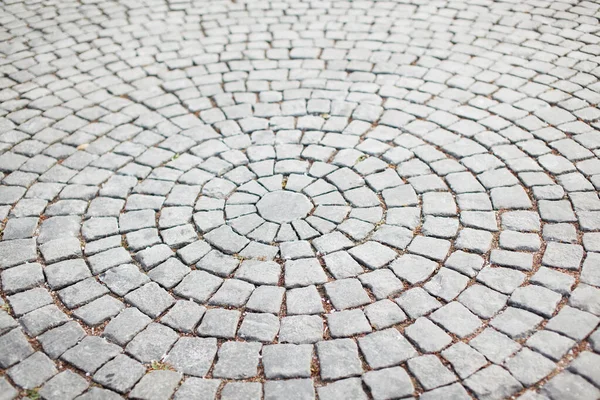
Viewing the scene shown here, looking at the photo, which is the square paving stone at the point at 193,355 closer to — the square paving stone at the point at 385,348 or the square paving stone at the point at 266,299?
the square paving stone at the point at 266,299

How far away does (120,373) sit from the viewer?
3.25 meters

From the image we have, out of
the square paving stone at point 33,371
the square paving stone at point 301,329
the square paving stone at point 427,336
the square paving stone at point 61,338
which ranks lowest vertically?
the square paving stone at point 33,371

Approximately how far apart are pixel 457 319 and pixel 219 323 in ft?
4.90

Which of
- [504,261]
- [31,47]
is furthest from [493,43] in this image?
[31,47]

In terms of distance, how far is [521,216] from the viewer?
13.7 feet

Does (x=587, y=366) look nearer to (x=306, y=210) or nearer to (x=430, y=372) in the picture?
(x=430, y=372)

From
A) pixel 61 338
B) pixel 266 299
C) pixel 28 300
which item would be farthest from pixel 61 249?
pixel 266 299

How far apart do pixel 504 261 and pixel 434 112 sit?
2.03m

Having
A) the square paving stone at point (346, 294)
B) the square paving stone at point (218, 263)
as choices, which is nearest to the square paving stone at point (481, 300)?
the square paving stone at point (346, 294)

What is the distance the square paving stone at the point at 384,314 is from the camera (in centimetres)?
347

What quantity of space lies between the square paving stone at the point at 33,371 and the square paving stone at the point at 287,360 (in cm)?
125

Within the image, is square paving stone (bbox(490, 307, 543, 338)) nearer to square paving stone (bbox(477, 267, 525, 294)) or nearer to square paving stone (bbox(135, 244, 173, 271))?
square paving stone (bbox(477, 267, 525, 294))

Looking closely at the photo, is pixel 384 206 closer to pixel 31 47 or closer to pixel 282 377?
pixel 282 377

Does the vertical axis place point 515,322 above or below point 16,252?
above
